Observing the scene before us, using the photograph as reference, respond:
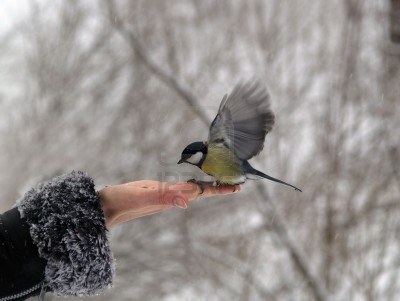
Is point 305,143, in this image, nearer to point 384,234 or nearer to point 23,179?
point 384,234

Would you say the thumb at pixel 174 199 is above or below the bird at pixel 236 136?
below

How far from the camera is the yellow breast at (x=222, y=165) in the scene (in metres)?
1.23

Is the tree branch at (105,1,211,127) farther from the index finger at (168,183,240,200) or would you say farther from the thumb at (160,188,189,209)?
the thumb at (160,188,189,209)

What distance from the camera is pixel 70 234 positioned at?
40.4 inches

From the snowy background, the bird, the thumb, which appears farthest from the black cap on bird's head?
the snowy background

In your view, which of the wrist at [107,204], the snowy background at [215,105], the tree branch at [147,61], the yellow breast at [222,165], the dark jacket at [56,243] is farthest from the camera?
the tree branch at [147,61]

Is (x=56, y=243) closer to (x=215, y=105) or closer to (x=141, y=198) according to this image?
(x=141, y=198)

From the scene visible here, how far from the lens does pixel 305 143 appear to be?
2971mm

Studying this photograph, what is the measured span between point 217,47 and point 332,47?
0.73m

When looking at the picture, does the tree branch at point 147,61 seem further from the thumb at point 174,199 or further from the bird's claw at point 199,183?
the thumb at point 174,199

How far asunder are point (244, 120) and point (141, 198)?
301mm

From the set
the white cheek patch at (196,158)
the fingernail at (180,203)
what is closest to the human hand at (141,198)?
the fingernail at (180,203)

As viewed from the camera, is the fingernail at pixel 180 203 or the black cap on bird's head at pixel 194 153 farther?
the black cap on bird's head at pixel 194 153

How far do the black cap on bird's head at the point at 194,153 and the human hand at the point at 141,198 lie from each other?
0.10 metres
